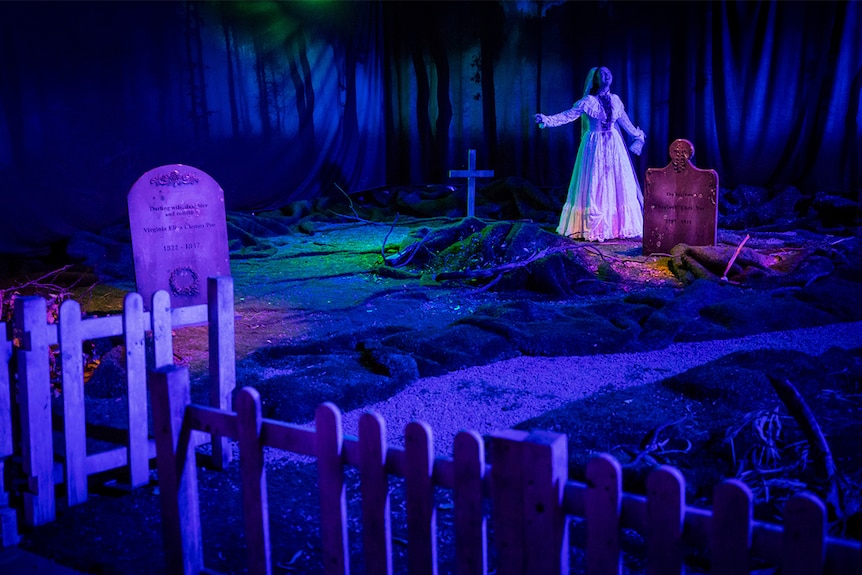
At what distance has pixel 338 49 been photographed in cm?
1385

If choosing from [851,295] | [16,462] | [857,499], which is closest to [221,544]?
[16,462]

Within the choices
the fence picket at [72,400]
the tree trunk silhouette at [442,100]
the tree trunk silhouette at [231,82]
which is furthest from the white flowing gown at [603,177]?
the fence picket at [72,400]

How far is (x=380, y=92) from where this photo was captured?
14.9m

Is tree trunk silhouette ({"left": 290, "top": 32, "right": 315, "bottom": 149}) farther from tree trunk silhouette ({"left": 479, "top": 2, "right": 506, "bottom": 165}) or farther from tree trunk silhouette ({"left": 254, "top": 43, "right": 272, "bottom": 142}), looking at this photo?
tree trunk silhouette ({"left": 479, "top": 2, "right": 506, "bottom": 165})

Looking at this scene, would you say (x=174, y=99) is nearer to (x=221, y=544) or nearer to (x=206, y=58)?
(x=206, y=58)

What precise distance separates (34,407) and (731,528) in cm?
232

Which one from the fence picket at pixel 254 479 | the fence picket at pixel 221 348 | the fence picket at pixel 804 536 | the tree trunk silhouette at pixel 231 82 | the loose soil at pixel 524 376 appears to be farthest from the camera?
the tree trunk silhouette at pixel 231 82

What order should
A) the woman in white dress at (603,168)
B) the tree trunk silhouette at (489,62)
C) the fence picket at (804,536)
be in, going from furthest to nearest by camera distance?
the tree trunk silhouette at (489,62), the woman in white dress at (603,168), the fence picket at (804,536)

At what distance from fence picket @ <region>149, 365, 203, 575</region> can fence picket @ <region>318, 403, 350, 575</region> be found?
476 mm

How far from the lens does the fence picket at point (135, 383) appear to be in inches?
121

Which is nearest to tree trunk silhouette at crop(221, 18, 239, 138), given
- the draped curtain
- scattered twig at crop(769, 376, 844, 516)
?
the draped curtain

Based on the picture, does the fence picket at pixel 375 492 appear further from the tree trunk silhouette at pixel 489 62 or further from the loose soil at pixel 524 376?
the tree trunk silhouette at pixel 489 62

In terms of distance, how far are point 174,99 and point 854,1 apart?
8.84 m

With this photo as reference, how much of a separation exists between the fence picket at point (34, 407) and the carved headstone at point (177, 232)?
2.68 metres
